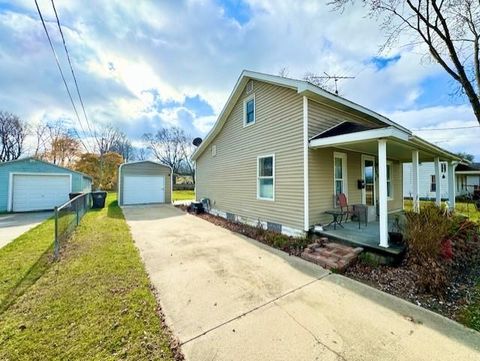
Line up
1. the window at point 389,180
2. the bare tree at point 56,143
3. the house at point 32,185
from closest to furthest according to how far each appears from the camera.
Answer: the window at point 389,180, the house at point 32,185, the bare tree at point 56,143

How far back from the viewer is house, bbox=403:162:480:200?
19.2 m

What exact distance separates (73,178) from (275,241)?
13766 millimetres

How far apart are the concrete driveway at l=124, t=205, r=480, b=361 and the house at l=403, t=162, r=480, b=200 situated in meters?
20.4

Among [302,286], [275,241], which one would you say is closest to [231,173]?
[275,241]

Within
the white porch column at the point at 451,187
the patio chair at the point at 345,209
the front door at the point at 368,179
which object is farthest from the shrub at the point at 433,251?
the white porch column at the point at 451,187

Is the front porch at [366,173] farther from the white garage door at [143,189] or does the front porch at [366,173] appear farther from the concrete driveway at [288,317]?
the white garage door at [143,189]

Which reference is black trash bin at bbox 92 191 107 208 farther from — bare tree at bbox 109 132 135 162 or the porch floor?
bare tree at bbox 109 132 135 162

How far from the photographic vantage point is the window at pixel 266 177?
744 cm

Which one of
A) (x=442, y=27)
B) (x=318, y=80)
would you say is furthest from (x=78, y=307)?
(x=318, y=80)

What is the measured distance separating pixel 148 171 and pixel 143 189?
1375mm

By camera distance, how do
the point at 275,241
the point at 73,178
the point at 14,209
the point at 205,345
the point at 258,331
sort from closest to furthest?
the point at 205,345 < the point at 258,331 < the point at 275,241 < the point at 14,209 < the point at 73,178

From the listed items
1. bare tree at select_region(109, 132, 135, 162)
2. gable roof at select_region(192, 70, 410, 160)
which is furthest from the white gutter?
bare tree at select_region(109, 132, 135, 162)

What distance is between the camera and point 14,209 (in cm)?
1166

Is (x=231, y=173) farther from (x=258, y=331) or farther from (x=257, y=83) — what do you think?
(x=258, y=331)
